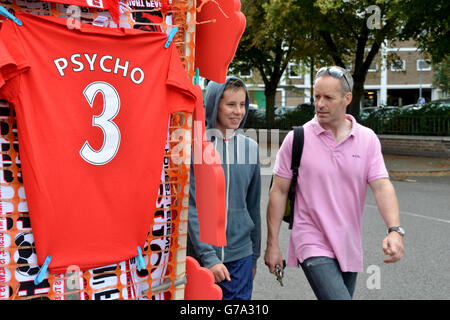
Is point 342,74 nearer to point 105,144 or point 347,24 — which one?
point 105,144

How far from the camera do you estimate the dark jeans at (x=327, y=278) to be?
8.65ft

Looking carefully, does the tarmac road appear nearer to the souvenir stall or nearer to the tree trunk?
the souvenir stall

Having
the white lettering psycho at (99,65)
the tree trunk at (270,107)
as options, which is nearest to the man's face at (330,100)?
the white lettering psycho at (99,65)

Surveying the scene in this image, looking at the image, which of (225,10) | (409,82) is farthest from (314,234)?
(409,82)

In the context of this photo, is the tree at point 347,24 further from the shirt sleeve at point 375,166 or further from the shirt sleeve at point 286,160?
the shirt sleeve at point 286,160

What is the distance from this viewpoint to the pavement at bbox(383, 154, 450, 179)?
43.3ft

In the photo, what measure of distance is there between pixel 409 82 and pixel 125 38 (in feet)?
165

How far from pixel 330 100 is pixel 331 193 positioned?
54cm

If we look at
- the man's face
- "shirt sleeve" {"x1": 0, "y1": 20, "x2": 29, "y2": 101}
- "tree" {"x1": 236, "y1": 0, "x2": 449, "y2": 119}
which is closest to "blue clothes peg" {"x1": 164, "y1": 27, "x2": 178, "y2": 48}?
"shirt sleeve" {"x1": 0, "y1": 20, "x2": 29, "y2": 101}

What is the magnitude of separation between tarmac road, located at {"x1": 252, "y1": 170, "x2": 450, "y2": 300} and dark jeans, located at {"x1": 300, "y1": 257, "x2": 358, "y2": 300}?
71.3 inches

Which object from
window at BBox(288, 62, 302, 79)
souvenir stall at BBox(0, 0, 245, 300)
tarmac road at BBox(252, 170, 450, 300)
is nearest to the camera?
souvenir stall at BBox(0, 0, 245, 300)

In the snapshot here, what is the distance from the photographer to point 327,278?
8.71 feet

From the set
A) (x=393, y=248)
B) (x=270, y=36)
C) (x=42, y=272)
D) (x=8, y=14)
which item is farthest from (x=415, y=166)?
(x=8, y=14)
